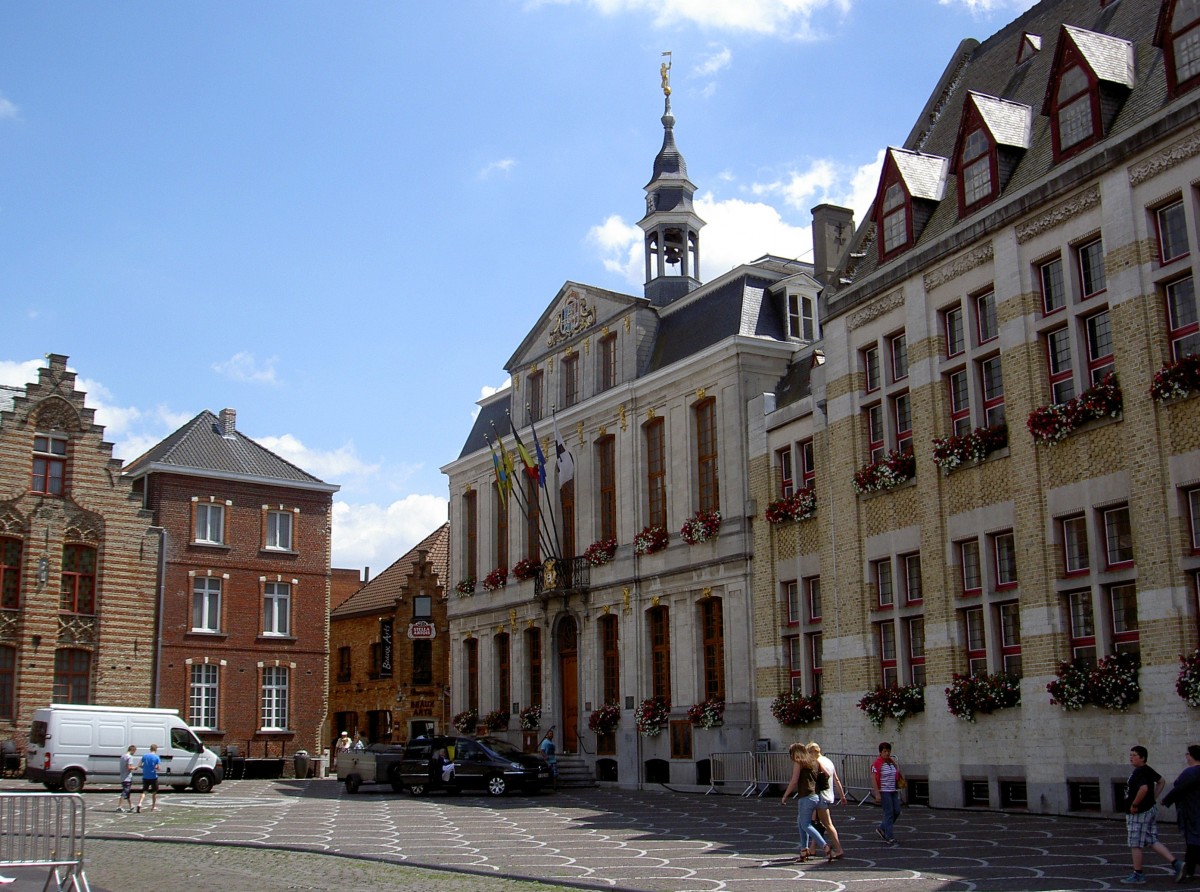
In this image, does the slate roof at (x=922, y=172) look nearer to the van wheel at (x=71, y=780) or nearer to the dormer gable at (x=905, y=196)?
the dormer gable at (x=905, y=196)

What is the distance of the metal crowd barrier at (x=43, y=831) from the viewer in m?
12.5

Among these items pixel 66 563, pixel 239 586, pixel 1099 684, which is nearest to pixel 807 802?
pixel 1099 684

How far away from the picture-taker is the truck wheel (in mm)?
32719

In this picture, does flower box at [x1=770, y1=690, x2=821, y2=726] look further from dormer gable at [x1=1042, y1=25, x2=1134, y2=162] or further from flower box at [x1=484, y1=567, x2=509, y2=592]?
flower box at [x1=484, y1=567, x2=509, y2=592]

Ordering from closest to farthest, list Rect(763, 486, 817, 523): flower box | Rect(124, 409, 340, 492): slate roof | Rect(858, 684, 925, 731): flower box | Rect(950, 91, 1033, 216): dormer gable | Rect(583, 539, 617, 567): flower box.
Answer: Rect(950, 91, 1033, 216): dormer gable < Rect(858, 684, 925, 731): flower box < Rect(763, 486, 817, 523): flower box < Rect(583, 539, 617, 567): flower box < Rect(124, 409, 340, 492): slate roof

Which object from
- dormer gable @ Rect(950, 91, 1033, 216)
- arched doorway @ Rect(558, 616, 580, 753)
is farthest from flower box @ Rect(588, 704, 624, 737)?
dormer gable @ Rect(950, 91, 1033, 216)

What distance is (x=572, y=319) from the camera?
42500mm

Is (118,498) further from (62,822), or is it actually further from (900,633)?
(62,822)

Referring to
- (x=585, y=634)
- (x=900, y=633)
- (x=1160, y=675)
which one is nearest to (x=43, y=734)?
(x=585, y=634)

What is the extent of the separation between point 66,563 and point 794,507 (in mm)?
26117

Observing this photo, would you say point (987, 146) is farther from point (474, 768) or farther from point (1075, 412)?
point (474, 768)

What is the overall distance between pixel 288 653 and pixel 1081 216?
3530 cm

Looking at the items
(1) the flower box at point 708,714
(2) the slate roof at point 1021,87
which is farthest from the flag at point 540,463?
(2) the slate roof at point 1021,87

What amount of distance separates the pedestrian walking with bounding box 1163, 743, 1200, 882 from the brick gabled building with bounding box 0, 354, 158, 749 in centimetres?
3692
